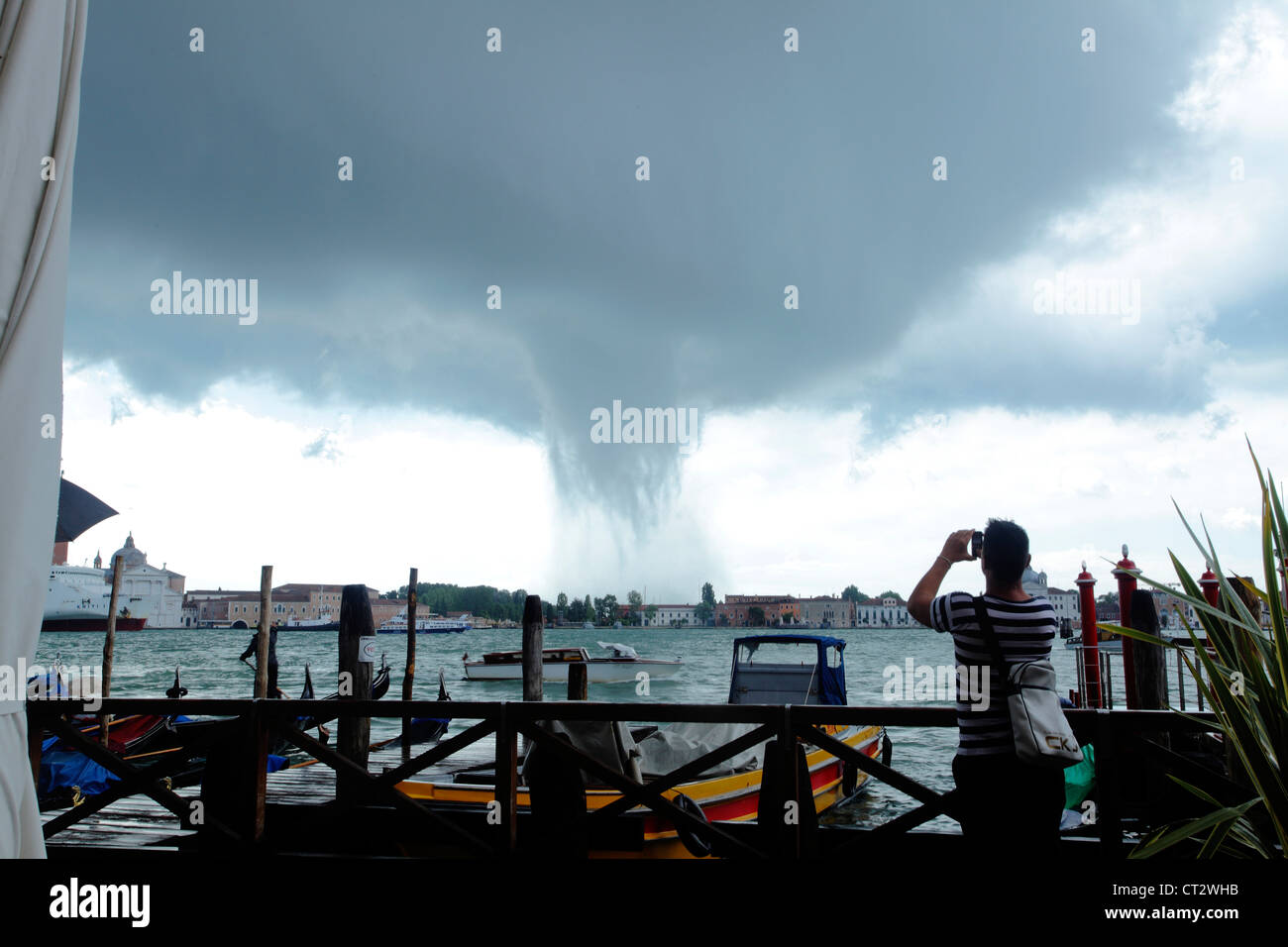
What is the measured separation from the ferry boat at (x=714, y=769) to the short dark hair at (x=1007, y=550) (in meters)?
2.18

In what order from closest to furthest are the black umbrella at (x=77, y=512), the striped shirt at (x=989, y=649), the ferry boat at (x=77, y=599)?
the striped shirt at (x=989, y=649)
the black umbrella at (x=77, y=512)
the ferry boat at (x=77, y=599)

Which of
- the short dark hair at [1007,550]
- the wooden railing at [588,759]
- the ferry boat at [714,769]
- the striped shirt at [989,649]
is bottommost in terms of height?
the ferry boat at [714,769]

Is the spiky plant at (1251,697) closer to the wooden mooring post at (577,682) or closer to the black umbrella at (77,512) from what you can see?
the wooden mooring post at (577,682)

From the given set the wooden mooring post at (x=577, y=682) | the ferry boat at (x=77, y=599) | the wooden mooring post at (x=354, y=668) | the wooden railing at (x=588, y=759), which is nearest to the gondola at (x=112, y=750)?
the wooden mooring post at (x=354, y=668)

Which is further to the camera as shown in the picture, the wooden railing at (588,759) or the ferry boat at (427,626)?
the ferry boat at (427,626)

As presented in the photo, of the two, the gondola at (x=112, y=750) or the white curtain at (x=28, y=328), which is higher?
the white curtain at (x=28, y=328)

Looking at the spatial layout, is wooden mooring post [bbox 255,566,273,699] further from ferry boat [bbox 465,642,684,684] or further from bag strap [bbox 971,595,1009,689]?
ferry boat [bbox 465,642,684,684]

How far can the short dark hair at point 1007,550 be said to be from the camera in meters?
3.21

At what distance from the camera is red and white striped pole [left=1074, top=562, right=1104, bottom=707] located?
549 inches

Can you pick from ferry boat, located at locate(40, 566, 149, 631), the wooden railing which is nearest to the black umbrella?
the wooden railing

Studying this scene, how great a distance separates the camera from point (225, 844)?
4969mm

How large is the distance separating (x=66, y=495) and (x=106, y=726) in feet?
24.5

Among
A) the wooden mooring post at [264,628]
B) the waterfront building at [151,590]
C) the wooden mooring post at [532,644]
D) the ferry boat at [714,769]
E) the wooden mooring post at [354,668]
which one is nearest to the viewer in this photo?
the ferry boat at [714,769]
